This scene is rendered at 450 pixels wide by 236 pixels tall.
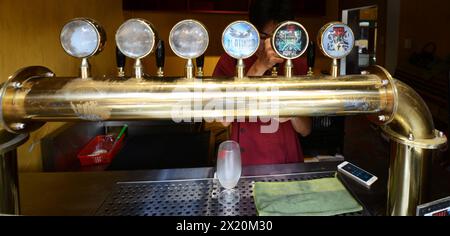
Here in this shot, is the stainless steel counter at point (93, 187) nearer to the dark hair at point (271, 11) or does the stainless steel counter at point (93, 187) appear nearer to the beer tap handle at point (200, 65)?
the beer tap handle at point (200, 65)

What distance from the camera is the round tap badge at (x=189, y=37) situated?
79 centimetres

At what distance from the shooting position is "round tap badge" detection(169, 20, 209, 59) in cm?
79

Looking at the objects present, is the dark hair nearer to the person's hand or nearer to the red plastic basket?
the person's hand

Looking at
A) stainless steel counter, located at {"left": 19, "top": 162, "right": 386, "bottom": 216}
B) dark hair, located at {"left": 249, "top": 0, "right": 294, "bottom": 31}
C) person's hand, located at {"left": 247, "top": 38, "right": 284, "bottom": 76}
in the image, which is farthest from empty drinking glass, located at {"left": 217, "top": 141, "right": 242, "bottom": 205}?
dark hair, located at {"left": 249, "top": 0, "right": 294, "bottom": 31}

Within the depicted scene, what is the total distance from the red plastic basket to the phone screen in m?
1.48

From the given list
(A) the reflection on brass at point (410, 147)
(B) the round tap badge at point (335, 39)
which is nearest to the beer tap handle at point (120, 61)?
(B) the round tap badge at point (335, 39)

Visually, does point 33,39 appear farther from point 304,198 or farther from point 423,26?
point 423,26

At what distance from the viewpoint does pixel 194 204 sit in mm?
1042

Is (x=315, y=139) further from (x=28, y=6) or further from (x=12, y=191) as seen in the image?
(x=12, y=191)

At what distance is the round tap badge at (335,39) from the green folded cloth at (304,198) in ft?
1.42

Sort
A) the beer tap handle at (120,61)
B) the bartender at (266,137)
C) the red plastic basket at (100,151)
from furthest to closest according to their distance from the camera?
1. the red plastic basket at (100,151)
2. the bartender at (266,137)
3. the beer tap handle at (120,61)

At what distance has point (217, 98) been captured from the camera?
0.76m
